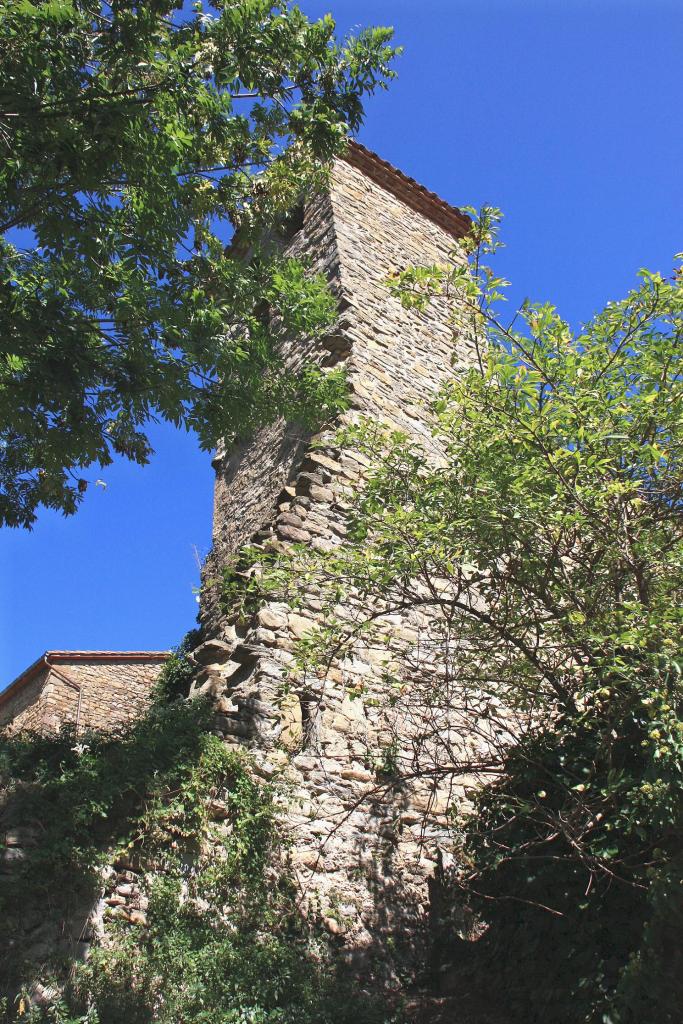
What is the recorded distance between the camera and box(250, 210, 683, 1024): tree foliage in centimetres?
344

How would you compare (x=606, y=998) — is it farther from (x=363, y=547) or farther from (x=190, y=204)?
(x=190, y=204)

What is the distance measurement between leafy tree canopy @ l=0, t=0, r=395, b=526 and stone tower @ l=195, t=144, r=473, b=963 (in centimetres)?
111

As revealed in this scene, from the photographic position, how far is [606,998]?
317 centimetres

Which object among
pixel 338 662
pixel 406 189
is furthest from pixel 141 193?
pixel 406 189

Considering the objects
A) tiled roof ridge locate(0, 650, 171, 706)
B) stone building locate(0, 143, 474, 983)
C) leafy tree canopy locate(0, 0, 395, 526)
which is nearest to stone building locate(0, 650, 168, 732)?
tiled roof ridge locate(0, 650, 171, 706)

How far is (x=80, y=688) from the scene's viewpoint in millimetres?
13055

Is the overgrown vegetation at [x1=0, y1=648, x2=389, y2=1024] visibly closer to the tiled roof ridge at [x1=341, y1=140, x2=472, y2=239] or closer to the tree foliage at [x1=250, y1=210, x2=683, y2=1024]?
the tree foliage at [x1=250, y1=210, x2=683, y2=1024]

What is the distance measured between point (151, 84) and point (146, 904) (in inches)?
179

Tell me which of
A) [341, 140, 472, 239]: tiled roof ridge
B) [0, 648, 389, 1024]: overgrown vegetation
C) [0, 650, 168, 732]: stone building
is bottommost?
[0, 648, 389, 1024]: overgrown vegetation

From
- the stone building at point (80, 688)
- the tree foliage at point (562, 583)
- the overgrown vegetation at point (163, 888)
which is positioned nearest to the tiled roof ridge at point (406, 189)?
the tree foliage at point (562, 583)

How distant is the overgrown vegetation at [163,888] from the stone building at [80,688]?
8.43 metres

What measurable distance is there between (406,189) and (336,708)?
785 centimetres

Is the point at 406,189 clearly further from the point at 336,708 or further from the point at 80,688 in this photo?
the point at 80,688

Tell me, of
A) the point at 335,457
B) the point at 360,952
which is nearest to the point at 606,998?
the point at 360,952
